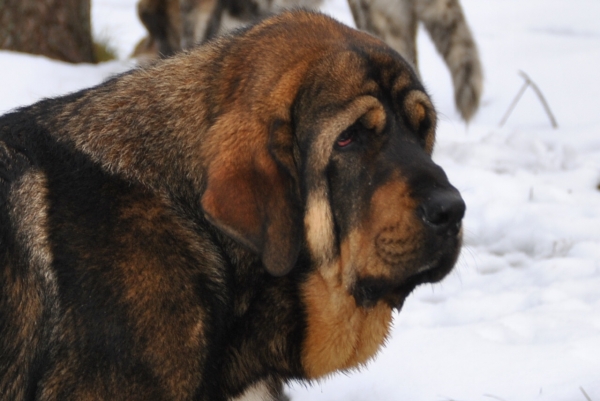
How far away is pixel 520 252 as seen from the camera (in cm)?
618

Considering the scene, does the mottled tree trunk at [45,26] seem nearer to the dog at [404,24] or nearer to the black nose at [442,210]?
the dog at [404,24]

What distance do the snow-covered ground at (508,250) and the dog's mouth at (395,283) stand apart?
0.95 metres

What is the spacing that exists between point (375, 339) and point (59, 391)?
1.32m

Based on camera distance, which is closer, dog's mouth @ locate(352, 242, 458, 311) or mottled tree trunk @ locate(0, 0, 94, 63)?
dog's mouth @ locate(352, 242, 458, 311)

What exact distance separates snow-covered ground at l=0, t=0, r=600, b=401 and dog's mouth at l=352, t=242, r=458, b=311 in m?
0.95

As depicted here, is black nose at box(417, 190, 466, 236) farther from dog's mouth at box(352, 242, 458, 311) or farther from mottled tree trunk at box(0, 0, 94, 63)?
mottled tree trunk at box(0, 0, 94, 63)

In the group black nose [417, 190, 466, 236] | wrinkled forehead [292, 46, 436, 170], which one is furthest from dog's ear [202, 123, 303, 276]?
black nose [417, 190, 466, 236]

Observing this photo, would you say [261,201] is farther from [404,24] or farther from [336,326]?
[404,24]

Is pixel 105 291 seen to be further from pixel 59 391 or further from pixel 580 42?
pixel 580 42

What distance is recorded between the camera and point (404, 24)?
283 inches

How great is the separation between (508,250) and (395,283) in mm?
3078

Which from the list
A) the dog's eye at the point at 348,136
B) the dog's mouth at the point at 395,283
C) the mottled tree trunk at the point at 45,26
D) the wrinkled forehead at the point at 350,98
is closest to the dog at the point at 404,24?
the mottled tree trunk at the point at 45,26

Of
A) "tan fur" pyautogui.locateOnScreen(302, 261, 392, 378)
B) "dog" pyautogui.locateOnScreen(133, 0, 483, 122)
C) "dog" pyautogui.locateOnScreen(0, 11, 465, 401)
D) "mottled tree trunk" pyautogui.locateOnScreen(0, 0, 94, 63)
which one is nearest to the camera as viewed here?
"dog" pyautogui.locateOnScreen(0, 11, 465, 401)

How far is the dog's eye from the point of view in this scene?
3.37 m
